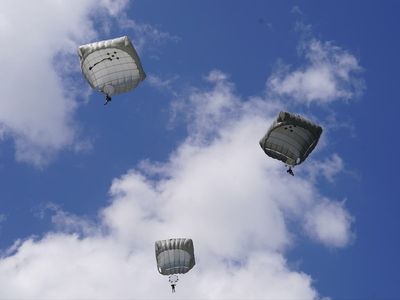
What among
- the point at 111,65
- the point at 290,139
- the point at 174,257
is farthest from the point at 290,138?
the point at 174,257

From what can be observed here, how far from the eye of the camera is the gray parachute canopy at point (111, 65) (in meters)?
75.9

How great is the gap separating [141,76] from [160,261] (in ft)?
67.1

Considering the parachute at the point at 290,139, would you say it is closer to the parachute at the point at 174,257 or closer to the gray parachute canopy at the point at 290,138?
the gray parachute canopy at the point at 290,138

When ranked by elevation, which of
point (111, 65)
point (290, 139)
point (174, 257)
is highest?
point (111, 65)

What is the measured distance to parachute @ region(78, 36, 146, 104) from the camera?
249 feet

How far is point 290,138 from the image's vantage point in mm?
77250

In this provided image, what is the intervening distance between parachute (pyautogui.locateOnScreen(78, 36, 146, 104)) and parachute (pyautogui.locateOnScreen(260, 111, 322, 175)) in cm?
1367

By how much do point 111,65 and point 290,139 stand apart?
1822 cm

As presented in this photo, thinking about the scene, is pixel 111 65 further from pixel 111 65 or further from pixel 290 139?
pixel 290 139

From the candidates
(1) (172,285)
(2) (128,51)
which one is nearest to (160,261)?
(1) (172,285)

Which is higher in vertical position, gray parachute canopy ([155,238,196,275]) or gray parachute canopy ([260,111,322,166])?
gray parachute canopy ([260,111,322,166])

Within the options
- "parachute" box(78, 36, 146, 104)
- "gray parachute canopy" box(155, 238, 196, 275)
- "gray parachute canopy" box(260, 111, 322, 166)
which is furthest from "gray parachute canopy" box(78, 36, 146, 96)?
"gray parachute canopy" box(155, 238, 196, 275)

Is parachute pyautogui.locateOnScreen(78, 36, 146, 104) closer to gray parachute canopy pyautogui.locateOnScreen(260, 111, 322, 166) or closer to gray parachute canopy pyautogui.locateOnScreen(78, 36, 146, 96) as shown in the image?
gray parachute canopy pyautogui.locateOnScreen(78, 36, 146, 96)

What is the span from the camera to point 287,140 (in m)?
77.5
